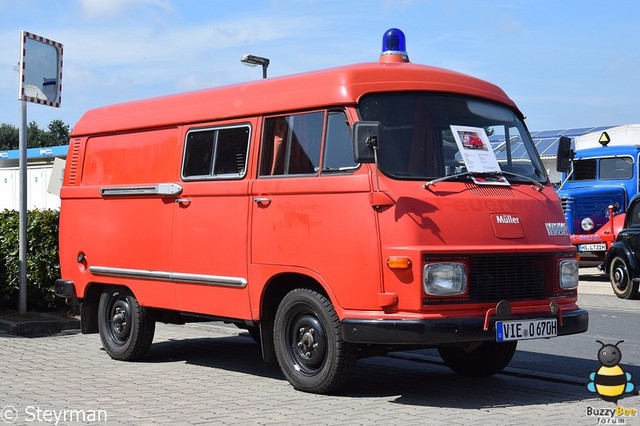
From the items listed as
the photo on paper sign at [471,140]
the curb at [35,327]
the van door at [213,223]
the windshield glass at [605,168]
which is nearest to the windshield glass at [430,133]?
the photo on paper sign at [471,140]

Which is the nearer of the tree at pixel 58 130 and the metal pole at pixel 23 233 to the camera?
the metal pole at pixel 23 233

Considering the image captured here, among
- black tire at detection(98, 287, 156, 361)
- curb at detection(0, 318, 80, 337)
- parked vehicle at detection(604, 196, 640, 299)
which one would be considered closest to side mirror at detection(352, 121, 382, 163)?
black tire at detection(98, 287, 156, 361)

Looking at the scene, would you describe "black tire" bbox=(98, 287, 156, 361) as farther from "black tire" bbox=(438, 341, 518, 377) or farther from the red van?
"black tire" bbox=(438, 341, 518, 377)

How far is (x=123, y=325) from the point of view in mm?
10391

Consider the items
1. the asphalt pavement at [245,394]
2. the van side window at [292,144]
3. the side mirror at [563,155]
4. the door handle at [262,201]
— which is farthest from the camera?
the side mirror at [563,155]

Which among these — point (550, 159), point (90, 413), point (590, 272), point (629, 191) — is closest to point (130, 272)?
point (90, 413)

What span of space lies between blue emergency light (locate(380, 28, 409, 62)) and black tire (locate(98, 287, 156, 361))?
365cm

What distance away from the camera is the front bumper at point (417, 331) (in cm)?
727

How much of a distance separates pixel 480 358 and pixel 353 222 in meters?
2.22

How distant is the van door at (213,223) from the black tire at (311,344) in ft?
1.81

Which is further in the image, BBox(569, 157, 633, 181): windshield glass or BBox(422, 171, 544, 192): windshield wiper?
BBox(569, 157, 633, 181): windshield glass

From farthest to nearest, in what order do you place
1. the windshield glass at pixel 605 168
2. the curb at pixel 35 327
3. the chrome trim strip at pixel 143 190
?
the windshield glass at pixel 605 168, the curb at pixel 35 327, the chrome trim strip at pixel 143 190

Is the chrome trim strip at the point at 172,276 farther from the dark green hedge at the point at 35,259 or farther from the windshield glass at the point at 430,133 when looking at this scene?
the dark green hedge at the point at 35,259

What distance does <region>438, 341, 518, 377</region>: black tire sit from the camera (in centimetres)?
884
